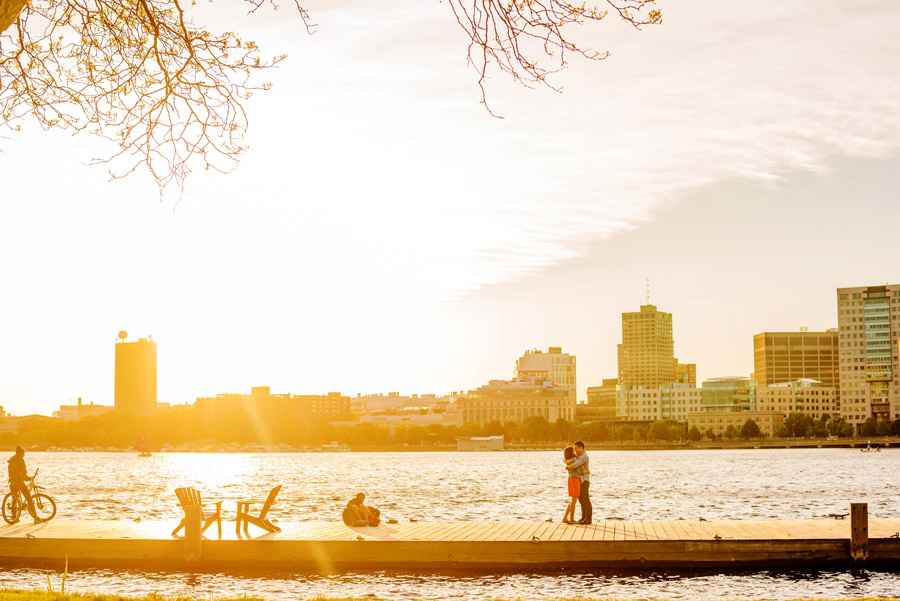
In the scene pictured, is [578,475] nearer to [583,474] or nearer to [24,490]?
[583,474]

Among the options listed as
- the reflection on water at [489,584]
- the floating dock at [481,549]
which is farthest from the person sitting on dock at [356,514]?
the reflection on water at [489,584]

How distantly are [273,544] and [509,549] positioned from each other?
6392mm

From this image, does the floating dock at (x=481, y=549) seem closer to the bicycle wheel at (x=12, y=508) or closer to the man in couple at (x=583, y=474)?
the man in couple at (x=583, y=474)

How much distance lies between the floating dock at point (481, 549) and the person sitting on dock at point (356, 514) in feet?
5.40

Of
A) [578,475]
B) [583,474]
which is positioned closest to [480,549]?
[578,475]

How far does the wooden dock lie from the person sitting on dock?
1715 mm

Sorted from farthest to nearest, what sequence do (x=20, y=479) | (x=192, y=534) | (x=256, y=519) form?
(x=20, y=479)
(x=256, y=519)
(x=192, y=534)

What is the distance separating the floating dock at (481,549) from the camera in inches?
1086

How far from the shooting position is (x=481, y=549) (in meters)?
28.0

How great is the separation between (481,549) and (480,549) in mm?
27

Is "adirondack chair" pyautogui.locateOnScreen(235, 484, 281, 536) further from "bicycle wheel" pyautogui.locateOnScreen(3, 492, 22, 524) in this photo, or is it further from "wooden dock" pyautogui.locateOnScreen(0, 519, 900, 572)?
"bicycle wheel" pyautogui.locateOnScreen(3, 492, 22, 524)

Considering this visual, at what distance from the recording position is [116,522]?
112 feet

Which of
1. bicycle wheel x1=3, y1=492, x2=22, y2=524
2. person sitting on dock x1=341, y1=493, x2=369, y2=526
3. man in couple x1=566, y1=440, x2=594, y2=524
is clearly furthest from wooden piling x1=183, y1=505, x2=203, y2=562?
man in couple x1=566, y1=440, x2=594, y2=524

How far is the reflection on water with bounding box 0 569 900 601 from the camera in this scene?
82.0 feet
